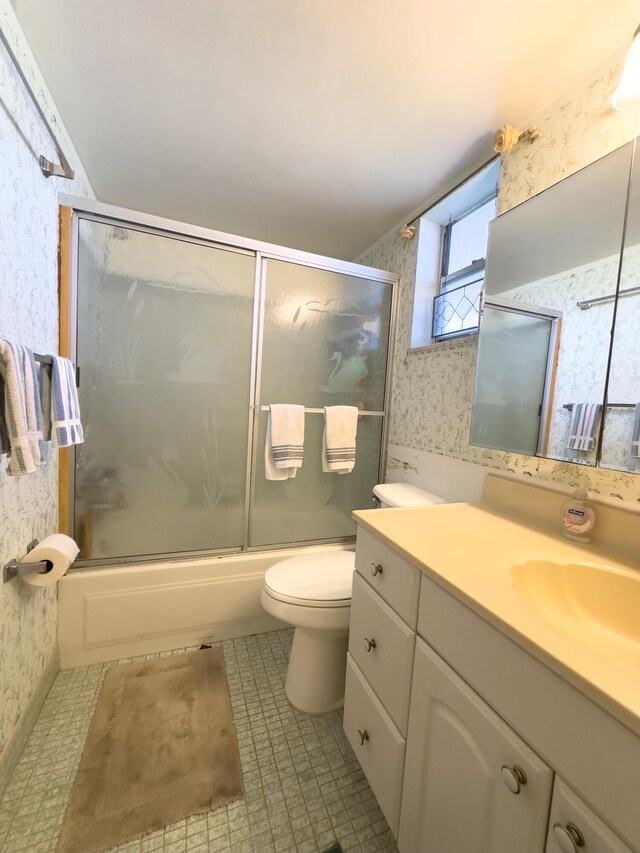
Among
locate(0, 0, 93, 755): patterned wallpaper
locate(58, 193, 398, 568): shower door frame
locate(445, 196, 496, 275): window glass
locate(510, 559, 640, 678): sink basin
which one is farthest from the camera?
locate(445, 196, 496, 275): window glass

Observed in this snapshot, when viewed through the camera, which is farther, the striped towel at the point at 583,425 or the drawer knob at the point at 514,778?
the striped towel at the point at 583,425

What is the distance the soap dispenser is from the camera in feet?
2.90

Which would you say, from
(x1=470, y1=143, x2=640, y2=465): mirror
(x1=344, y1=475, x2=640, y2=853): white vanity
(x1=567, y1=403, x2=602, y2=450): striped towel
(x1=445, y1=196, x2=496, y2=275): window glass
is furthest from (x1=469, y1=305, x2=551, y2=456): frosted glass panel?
(x1=445, y1=196, x2=496, y2=275): window glass

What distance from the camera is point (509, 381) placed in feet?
3.93

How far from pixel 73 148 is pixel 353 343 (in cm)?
153

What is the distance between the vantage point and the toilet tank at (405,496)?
1.47 meters

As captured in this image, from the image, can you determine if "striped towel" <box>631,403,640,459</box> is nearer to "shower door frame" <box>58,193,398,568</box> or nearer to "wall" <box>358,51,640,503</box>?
"wall" <box>358,51,640,503</box>

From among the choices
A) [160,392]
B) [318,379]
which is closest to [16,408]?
[160,392]

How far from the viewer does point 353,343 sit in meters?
1.89

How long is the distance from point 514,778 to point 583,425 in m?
0.86

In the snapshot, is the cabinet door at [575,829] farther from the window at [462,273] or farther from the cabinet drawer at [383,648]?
the window at [462,273]

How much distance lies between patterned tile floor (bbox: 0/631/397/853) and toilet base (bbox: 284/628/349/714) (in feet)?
0.13

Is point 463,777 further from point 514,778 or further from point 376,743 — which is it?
point 376,743

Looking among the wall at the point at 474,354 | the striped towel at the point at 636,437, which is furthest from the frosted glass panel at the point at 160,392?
the striped towel at the point at 636,437
